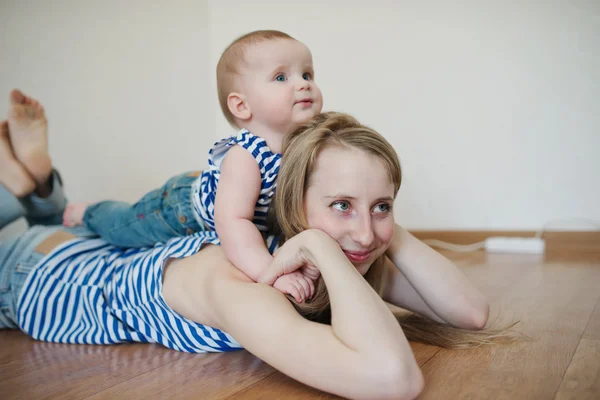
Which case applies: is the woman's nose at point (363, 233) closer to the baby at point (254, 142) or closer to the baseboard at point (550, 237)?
the baby at point (254, 142)

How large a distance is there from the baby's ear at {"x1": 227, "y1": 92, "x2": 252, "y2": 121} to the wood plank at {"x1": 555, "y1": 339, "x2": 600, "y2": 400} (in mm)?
799

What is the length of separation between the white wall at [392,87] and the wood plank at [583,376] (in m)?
1.64

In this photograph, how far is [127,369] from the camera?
1.10 m

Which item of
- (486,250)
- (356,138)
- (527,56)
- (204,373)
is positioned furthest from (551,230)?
(204,373)

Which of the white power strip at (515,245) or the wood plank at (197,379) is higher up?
the wood plank at (197,379)

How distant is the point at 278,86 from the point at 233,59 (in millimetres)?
146

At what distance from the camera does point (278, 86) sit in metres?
1.21

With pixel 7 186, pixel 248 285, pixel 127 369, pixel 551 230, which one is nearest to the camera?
pixel 248 285

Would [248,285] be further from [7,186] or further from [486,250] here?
[486,250]

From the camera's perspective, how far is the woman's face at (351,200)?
0.99 metres

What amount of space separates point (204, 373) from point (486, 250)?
1921 mm

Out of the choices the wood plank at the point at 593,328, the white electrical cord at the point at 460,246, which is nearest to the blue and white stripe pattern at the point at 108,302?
the wood plank at the point at 593,328

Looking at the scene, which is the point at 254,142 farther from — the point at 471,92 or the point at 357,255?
the point at 471,92

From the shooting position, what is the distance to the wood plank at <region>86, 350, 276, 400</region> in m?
0.94
